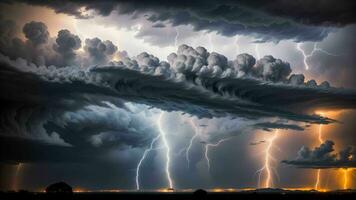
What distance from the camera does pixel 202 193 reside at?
351 feet

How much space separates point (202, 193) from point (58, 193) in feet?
103

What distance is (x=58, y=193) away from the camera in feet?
348
